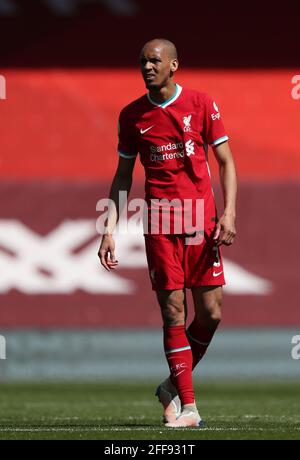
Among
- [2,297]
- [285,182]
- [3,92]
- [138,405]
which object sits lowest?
[138,405]

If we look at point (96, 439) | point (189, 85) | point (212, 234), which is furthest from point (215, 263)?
point (189, 85)

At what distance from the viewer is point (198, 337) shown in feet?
23.6

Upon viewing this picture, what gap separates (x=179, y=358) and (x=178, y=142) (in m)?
1.17

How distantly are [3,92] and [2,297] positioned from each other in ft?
8.94

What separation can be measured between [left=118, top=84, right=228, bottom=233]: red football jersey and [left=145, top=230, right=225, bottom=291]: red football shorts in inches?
2.5

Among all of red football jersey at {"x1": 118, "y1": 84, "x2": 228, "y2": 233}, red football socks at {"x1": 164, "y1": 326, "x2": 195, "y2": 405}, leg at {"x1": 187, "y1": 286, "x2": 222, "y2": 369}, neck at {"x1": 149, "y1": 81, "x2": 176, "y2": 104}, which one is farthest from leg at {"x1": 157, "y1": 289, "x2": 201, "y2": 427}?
neck at {"x1": 149, "y1": 81, "x2": 176, "y2": 104}

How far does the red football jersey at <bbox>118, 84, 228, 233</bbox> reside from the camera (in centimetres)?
684

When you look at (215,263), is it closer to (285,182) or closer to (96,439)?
(96,439)

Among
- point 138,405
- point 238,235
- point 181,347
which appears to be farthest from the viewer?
point 238,235

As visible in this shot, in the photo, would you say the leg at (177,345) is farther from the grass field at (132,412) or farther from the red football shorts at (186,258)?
the grass field at (132,412)

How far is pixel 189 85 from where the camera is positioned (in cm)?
1520

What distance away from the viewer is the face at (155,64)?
22.1ft

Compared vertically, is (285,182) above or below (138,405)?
above

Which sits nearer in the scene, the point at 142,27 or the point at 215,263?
the point at 215,263
